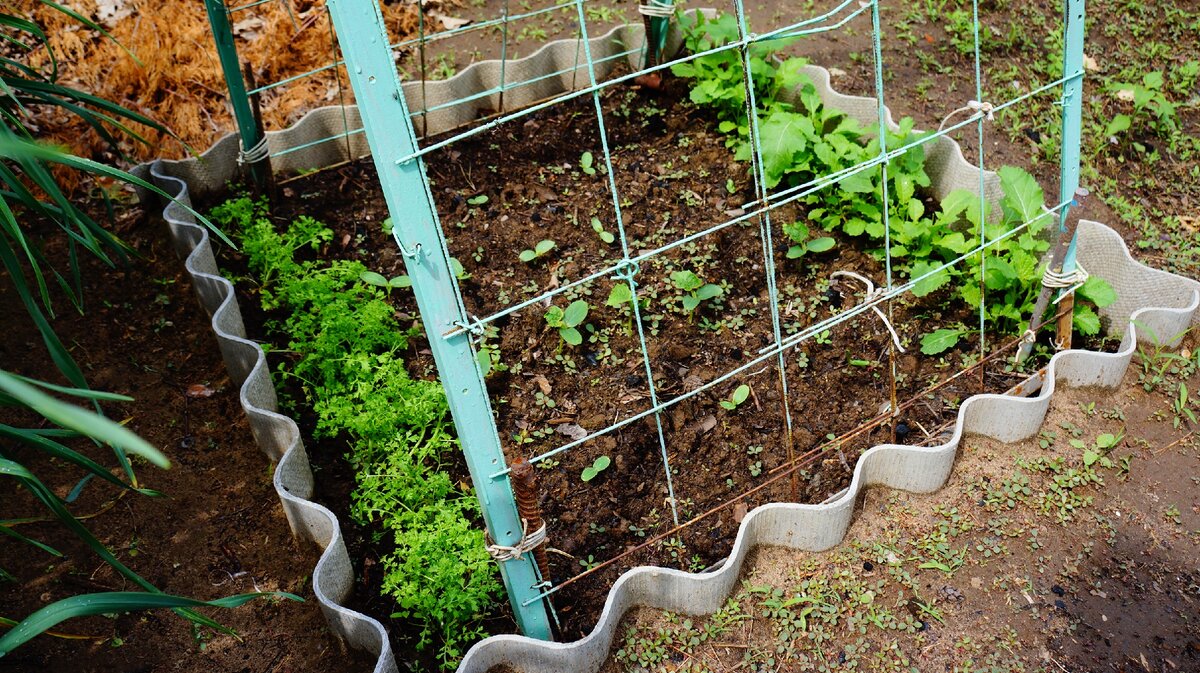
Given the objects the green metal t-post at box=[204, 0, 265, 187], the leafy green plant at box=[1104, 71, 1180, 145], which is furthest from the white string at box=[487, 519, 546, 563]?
the leafy green plant at box=[1104, 71, 1180, 145]

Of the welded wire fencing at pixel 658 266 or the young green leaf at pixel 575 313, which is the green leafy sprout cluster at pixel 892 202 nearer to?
the welded wire fencing at pixel 658 266

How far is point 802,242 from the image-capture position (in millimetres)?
3318

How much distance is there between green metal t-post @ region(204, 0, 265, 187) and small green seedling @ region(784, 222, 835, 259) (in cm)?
200

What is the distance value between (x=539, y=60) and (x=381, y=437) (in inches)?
81.7

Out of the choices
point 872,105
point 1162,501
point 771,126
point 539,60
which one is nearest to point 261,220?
point 539,60

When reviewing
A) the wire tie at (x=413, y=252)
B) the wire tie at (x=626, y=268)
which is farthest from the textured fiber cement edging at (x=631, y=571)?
the wire tie at (x=413, y=252)

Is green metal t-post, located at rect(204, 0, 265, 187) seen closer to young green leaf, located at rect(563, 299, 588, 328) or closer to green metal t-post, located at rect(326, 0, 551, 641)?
young green leaf, located at rect(563, 299, 588, 328)

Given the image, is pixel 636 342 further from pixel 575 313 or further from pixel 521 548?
pixel 521 548

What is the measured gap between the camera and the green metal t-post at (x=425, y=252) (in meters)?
1.57

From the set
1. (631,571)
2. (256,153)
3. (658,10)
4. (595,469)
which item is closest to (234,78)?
(256,153)

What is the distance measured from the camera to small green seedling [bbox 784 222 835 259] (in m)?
3.23

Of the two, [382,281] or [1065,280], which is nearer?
[1065,280]

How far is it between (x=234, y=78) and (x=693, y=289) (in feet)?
5.91

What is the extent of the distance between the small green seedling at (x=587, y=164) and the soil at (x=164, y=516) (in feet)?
4.96
